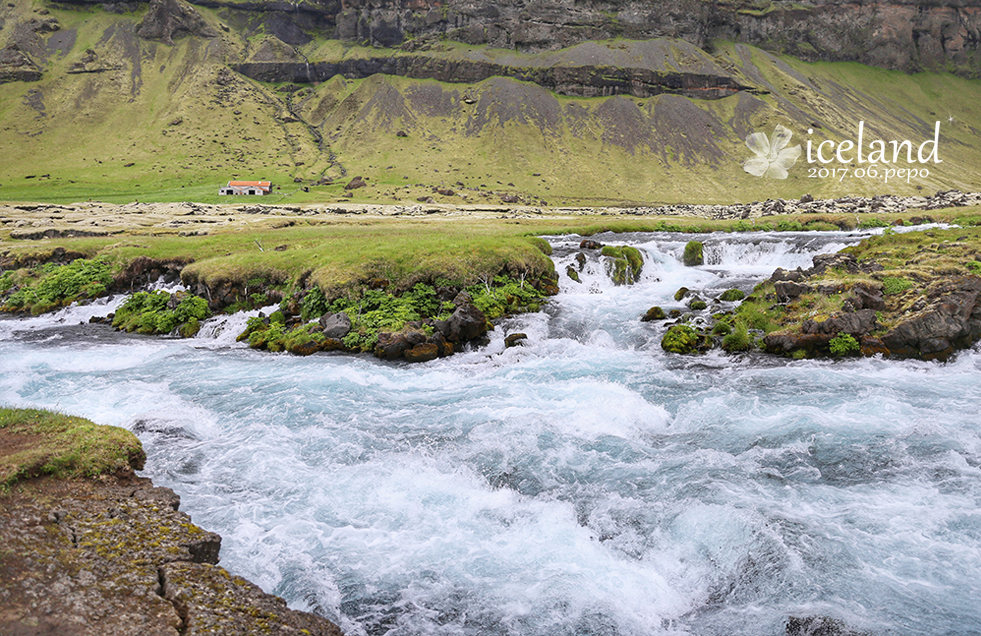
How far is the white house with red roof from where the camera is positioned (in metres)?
113

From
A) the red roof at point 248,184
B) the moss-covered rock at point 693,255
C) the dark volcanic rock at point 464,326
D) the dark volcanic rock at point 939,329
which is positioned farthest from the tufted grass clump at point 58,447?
the red roof at point 248,184

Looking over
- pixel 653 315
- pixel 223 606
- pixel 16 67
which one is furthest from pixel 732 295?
pixel 16 67

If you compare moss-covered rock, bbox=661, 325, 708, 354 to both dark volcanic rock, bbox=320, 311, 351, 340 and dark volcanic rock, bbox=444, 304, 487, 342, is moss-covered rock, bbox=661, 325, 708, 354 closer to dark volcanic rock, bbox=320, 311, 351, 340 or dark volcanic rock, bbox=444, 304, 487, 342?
dark volcanic rock, bbox=444, 304, 487, 342

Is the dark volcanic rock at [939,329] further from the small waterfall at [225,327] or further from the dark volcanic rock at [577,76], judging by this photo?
the dark volcanic rock at [577,76]

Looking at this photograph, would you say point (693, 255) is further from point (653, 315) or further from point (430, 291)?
point (430, 291)

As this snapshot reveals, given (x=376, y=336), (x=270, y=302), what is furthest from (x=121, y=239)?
(x=376, y=336)

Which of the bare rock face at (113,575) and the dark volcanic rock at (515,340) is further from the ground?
the bare rock face at (113,575)

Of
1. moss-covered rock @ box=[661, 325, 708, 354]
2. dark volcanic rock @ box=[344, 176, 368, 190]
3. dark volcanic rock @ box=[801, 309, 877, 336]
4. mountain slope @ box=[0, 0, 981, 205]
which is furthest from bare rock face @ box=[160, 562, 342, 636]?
dark volcanic rock @ box=[344, 176, 368, 190]

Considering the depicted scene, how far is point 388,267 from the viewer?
30.6 metres

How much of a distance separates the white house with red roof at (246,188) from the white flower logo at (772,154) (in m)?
115

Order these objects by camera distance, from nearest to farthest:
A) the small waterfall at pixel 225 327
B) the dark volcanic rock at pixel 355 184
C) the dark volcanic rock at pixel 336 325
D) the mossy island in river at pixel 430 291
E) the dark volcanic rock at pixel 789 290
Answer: the mossy island in river at pixel 430 291 < the dark volcanic rock at pixel 789 290 < the dark volcanic rock at pixel 336 325 < the small waterfall at pixel 225 327 < the dark volcanic rock at pixel 355 184

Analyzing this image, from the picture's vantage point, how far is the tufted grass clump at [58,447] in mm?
10164

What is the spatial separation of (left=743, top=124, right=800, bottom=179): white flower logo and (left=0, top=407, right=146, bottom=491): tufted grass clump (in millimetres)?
147460

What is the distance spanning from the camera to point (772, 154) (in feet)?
467
